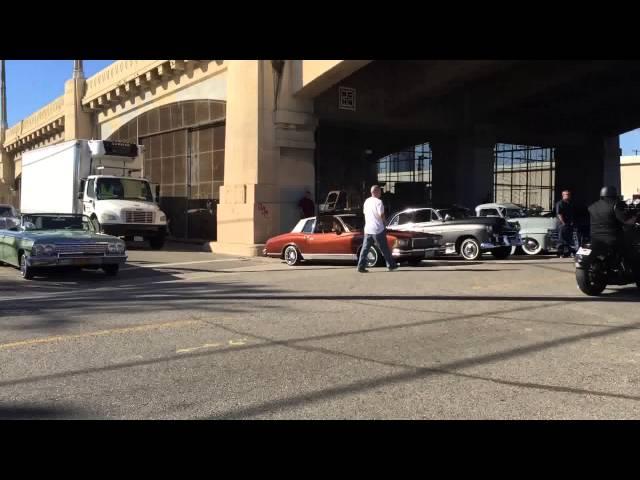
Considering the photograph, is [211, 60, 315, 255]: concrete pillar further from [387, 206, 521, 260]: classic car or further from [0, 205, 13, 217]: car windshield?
[0, 205, 13, 217]: car windshield

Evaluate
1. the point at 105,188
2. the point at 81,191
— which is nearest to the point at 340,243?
the point at 105,188

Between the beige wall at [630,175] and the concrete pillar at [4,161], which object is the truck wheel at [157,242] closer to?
the concrete pillar at [4,161]

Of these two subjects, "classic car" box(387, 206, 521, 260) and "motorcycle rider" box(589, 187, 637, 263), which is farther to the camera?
"classic car" box(387, 206, 521, 260)

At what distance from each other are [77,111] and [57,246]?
25.7 meters

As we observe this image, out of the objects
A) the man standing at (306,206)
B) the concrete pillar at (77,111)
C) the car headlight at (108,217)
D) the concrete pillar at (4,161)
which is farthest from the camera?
the concrete pillar at (4,161)

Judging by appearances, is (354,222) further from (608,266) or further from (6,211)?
(6,211)

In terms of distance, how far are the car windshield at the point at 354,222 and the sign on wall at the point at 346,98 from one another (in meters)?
7.45

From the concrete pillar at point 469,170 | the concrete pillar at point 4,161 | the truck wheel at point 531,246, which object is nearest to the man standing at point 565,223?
the truck wheel at point 531,246

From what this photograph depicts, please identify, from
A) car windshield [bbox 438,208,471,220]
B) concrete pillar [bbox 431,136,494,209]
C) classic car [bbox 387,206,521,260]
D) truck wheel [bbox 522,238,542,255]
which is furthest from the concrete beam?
concrete pillar [bbox 431,136,494,209]

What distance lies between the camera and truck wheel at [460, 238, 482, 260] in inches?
640

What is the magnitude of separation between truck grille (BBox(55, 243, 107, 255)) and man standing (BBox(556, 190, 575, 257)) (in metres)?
11.4

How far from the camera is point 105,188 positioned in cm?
2061

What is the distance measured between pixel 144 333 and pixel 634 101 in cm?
2889

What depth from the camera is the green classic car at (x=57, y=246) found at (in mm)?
11992
